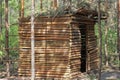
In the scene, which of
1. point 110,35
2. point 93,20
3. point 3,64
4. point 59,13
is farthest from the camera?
point 110,35

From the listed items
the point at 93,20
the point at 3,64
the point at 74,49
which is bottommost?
the point at 3,64

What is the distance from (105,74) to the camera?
18.6 meters

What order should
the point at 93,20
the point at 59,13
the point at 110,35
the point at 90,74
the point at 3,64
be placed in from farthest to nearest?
the point at 110,35, the point at 3,64, the point at 93,20, the point at 90,74, the point at 59,13

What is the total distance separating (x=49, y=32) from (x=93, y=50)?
4.74 meters

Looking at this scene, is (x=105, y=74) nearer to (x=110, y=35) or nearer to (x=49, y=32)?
(x=49, y=32)

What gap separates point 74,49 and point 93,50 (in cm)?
375

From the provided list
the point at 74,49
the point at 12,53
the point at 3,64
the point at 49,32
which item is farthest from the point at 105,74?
the point at 12,53

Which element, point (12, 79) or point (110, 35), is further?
point (110, 35)

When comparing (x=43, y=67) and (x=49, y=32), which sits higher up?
(x=49, y=32)

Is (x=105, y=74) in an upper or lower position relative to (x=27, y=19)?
lower

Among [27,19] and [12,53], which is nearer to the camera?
[27,19]

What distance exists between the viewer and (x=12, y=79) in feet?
53.9

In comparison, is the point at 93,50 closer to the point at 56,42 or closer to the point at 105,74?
the point at 105,74

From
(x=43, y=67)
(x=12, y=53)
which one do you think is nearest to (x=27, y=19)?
(x=43, y=67)
